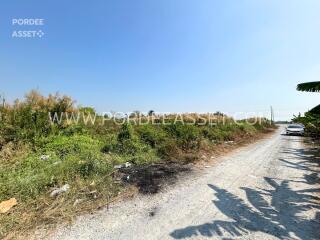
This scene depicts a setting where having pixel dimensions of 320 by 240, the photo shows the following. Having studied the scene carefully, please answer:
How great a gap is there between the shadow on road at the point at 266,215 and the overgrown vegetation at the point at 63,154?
2.45 meters

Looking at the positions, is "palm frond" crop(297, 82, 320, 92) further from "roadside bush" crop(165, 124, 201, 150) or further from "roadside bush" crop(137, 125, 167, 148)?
"roadside bush" crop(137, 125, 167, 148)

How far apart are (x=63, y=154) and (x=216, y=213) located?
6223 millimetres

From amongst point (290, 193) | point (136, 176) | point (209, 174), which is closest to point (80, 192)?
point (136, 176)

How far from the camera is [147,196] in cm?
636

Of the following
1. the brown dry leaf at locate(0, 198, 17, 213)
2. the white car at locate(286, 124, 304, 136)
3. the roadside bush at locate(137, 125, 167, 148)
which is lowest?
the brown dry leaf at locate(0, 198, 17, 213)

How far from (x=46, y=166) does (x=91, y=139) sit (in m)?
3.89

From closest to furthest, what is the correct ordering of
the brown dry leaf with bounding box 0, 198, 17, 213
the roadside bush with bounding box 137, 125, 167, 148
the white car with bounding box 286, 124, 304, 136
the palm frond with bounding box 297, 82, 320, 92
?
1. the brown dry leaf with bounding box 0, 198, 17, 213
2. the palm frond with bounding box 297, 82, 320, 92
3. the roadside bush with bounding box 137, 125, 167, 148
4. the white car with bounding box 286, 124, 304, 136

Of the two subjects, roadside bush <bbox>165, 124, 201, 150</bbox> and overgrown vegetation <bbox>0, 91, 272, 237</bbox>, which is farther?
roadside bush <bbox>165, 124, 201, 150</bbox>

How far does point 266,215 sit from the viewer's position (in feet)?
17.2

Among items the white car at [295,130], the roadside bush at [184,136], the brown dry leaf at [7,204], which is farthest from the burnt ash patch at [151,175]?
the white car at [295,130]

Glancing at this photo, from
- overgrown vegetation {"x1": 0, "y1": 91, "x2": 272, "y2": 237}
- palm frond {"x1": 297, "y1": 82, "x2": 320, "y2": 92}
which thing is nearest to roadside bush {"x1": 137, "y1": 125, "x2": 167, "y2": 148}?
overgrown vegetation {"x1": 0, "y1": 91, "x2": 272, "y2": 237}

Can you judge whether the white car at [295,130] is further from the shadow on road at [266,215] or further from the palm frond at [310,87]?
the palm frond at [310,87]

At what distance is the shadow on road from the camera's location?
14.9ft

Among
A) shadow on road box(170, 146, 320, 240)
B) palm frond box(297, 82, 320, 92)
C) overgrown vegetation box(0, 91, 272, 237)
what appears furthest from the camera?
palm frond box(297, 82, 320, 92)
